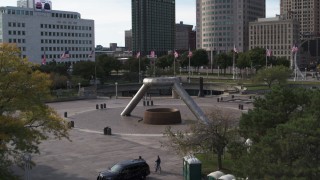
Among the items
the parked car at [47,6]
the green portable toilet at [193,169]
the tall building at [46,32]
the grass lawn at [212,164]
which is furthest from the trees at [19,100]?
the parked car at [47,6]

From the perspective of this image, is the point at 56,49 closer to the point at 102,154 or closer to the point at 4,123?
the point at 102,154

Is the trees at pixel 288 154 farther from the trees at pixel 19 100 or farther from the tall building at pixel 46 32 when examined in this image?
the tall building at pixel 46 32

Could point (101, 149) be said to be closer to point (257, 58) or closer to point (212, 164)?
point (212, 164)

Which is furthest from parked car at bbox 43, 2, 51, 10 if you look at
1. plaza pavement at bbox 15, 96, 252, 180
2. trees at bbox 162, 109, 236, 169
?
trees at bbox 162, 109, 236, 169

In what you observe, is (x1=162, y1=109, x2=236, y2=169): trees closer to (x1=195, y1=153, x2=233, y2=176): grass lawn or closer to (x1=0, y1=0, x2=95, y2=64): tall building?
(x1=195, y1=153, x2=233, y2=176): grass lawn

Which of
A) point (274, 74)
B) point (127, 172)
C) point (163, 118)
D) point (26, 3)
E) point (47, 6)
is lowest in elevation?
point (127, 172)

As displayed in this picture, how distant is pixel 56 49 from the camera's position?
161750mm

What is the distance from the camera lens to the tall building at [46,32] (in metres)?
148

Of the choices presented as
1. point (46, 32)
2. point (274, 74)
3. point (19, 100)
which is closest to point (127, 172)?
point (19, 100)

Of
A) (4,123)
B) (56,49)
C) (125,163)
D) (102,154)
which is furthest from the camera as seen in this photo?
(56,49)

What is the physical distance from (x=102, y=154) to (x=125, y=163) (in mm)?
8042

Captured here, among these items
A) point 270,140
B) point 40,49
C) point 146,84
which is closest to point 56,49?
point 40,49

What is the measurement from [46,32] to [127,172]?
138m

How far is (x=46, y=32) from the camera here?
159500mm
